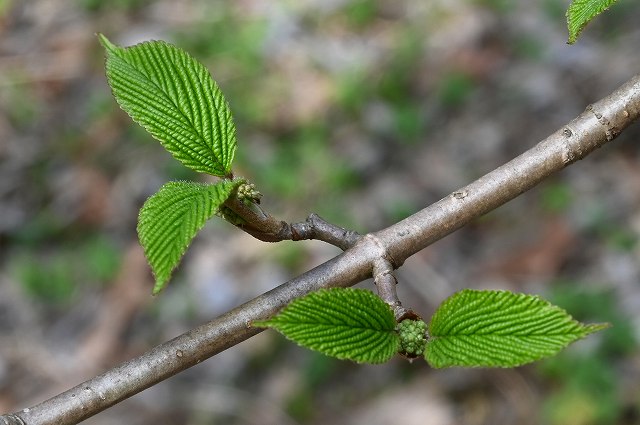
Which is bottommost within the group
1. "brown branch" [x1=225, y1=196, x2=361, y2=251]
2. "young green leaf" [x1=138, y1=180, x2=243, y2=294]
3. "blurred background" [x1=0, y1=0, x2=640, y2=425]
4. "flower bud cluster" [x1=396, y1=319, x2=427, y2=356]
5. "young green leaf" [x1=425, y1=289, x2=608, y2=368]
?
"young green leaf" [x1=425, y1=289, x2=608, y2=368]

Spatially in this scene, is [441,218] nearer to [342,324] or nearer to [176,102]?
[342,324]

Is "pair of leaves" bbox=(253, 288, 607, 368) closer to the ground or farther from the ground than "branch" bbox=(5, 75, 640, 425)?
closer to the ground

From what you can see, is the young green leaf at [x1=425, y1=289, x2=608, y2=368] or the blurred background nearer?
the young green leaf at [x1=425, y1=289, x2=608, y2=368]

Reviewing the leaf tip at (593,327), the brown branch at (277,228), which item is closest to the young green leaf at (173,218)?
the brown branch at (277,228)

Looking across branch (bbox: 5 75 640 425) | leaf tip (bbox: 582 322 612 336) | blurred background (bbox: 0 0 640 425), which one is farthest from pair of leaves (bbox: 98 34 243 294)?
blurred background (bbox: 0 0 640 425)

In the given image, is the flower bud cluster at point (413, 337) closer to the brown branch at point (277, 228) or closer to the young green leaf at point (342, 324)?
the young green leaf at point (342, 324)

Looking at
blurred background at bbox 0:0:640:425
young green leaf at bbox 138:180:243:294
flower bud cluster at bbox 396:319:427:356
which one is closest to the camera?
young green leaf at bbox 138:180:243:294

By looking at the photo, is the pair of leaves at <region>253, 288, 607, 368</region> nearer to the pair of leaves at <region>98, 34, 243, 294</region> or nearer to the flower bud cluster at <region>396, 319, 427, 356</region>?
the flower bud cluster at <region>396, 319, 427, 356</region>
